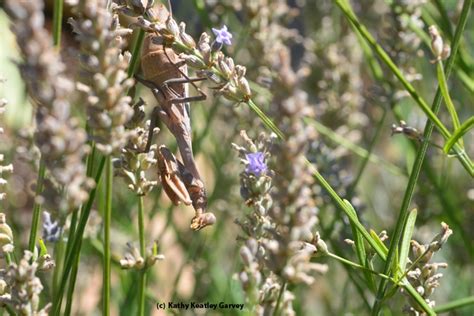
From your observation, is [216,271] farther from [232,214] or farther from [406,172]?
[406,172]

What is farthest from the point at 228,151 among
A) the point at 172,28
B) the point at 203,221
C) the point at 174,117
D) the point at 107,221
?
the point at 107,221

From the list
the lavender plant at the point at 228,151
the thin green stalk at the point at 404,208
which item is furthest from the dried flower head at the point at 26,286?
the thin green stalk at the point at 404,208

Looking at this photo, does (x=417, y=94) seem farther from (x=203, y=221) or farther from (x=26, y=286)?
→ (x=26, y=286)

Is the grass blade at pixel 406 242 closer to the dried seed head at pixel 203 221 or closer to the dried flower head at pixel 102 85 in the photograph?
the dried seed head at pixel 203 221

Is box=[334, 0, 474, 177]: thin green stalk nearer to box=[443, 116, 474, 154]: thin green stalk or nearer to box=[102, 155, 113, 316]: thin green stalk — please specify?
box=[443, 116, 474, 154]: thin green stalk

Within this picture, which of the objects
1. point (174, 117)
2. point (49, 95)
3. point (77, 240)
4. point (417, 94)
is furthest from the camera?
point (174, 117)

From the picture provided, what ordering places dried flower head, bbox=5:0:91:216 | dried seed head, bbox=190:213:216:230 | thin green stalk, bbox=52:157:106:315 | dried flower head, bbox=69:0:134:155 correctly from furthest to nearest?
1. dried seed head, bbox=190:213:216:230
2. thin green stalk, bbox=52:157:106:315
3. dried flower head, bbox=69:0:134:155
4. dried flower head, bbox=5:0:91:216

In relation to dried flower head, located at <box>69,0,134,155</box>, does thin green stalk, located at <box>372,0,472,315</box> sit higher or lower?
lower

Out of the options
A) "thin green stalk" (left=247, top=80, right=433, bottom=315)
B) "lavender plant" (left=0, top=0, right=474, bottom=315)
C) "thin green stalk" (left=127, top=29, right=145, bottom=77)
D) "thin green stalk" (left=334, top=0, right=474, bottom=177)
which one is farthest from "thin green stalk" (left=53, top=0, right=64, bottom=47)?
"thin green stalk" (left=334, top=0, right=474, bottom=177)
